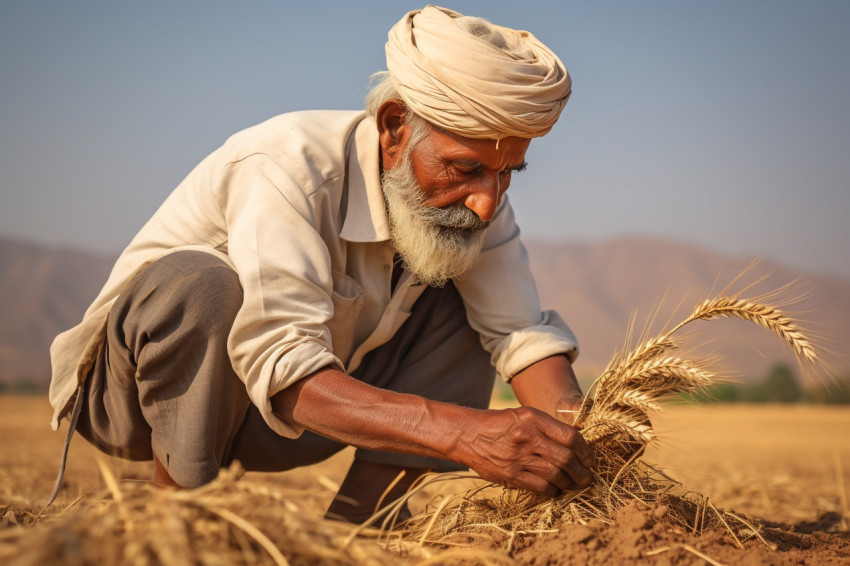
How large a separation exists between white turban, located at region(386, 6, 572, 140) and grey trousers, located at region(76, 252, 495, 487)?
→ 1.00 m

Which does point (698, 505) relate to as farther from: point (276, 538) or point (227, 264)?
point (227, 264)

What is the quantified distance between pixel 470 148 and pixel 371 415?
113cm

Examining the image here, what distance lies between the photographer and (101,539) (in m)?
1.36

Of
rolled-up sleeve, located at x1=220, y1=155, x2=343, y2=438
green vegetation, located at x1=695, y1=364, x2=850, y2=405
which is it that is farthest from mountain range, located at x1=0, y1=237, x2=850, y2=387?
rolled-up sleeve, located at x1=220, y1=155, x2=343, y2=438

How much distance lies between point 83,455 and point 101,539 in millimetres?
6996

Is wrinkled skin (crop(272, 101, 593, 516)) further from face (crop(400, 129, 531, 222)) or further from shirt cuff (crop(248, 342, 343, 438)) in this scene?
face (crop(400, 129, 531, 222))

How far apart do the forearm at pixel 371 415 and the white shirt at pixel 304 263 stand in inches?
2.4

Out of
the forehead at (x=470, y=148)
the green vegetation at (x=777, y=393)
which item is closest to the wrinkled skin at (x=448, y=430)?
the forehead at (x=470, y=148)

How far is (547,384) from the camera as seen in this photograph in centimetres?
308

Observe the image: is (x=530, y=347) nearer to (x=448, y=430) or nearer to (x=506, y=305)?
(x=506, y=305)

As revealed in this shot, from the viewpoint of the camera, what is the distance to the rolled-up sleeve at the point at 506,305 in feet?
10.6

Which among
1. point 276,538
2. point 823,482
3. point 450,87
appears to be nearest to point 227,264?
point 450,87

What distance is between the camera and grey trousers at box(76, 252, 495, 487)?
256 cm

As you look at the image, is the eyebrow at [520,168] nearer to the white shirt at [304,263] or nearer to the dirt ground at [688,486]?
the white shirt at [304,263]
